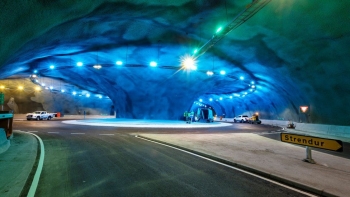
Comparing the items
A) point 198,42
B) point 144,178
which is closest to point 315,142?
point 144,178

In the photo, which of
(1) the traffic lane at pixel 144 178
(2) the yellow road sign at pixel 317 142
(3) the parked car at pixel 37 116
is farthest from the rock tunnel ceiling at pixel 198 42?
(3) the parked car at pixel 37 116

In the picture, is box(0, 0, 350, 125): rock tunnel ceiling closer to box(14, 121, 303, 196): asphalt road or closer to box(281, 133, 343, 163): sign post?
box(14, 121, 303, 196): asphalt road

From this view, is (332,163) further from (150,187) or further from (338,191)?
(150,187)

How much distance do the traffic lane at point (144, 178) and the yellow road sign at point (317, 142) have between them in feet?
9.68

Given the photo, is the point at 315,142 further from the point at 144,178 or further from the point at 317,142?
the point at 144,178

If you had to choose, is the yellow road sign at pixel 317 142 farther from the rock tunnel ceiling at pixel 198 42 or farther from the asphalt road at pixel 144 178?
the rock tunnel ceiling at pixel 198 42

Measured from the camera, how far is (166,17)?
536 inches

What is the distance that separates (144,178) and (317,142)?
6093mm

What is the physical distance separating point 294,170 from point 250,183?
2.10m

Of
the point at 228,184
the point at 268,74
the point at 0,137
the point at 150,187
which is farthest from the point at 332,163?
the point at 268,74

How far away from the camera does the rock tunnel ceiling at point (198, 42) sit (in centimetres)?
989

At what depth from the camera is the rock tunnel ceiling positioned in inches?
389

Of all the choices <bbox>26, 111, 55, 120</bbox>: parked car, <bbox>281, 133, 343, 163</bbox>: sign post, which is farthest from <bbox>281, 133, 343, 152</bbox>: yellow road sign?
<bbox>26, 111, 55, 120</bbox>: parked car

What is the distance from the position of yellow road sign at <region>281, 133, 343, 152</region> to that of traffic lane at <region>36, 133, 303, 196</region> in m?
2.95
